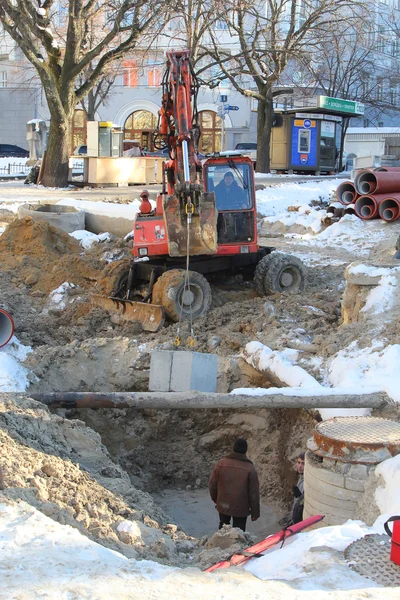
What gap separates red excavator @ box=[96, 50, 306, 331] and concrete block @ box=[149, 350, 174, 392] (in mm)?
1820

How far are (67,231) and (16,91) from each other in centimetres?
3418

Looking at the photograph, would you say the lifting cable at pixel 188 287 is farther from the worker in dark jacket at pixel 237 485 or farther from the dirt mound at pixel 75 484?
the worker in dark jacket at pixel 237 485

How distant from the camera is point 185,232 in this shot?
10.5m

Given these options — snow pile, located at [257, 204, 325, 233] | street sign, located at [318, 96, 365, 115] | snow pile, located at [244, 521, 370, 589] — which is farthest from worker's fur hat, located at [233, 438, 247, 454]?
street sign, located at [318, 96, 365, 115]

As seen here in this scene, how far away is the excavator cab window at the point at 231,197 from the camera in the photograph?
11.2m

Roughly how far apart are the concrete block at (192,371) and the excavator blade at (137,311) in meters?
2.00

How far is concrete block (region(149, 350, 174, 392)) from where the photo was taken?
859 cm

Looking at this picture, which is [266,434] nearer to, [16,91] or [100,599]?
[100,599]

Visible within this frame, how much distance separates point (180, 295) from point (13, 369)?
2.62m

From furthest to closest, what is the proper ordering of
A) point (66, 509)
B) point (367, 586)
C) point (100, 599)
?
point (66, 509) → point (367, 586) → point (100, 599)

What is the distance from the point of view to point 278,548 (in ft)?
15.2

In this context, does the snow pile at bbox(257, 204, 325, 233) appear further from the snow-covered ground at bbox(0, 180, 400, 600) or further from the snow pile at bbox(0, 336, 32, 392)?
the snow-covered ground at bbox(0, 180, 400, 600)

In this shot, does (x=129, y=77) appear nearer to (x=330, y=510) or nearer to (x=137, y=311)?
(x=137, y=311)

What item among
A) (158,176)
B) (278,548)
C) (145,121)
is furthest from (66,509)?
(145,121)
